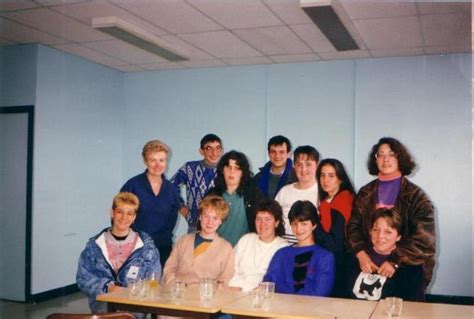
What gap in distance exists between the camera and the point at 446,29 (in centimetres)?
457

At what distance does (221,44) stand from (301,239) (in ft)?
9.32

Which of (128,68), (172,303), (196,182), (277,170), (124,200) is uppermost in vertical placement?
(128,68)

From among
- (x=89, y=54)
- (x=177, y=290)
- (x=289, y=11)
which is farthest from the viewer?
(x=89, y=54)

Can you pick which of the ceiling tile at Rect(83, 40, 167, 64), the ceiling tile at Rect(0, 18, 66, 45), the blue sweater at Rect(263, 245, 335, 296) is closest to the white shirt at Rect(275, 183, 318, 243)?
the blue sweater at Rect(263, 245, 335, 296)

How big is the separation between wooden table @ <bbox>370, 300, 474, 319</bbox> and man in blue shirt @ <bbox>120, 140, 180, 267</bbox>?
1958 mm

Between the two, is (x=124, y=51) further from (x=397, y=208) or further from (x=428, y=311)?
(x=428, y=311)

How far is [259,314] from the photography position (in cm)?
240

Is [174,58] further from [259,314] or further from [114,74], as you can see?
[259,314]

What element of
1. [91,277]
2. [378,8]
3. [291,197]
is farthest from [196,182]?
[378,8]

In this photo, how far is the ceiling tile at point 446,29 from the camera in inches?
166

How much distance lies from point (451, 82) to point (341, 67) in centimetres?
126

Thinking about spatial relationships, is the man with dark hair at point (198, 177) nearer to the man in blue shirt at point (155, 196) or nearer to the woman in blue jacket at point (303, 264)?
the man in blue shirt at point (155, 196)

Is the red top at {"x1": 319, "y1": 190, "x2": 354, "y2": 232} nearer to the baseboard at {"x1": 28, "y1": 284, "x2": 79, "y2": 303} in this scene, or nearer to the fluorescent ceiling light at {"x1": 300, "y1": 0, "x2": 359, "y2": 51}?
the fluorescent ceiling light at {"x1": 300, "y1": 0, "x2": 359, "y2": 51}

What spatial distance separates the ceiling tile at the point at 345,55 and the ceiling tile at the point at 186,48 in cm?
137
